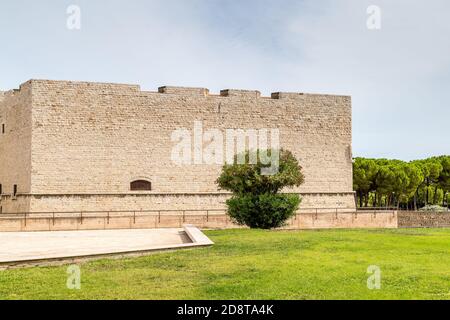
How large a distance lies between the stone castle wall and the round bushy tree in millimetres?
7434

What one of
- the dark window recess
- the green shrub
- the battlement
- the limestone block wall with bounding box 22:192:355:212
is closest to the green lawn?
the green shrub

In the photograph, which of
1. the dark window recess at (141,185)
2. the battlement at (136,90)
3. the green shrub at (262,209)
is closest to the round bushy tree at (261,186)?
the green shrub at (262,209)

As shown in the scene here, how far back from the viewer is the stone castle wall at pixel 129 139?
90.0 ft

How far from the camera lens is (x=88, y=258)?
1134 centimetres

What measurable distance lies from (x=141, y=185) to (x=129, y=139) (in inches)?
92.2

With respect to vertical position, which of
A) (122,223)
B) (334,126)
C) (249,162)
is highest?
(334,126)

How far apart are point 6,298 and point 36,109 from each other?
68.5ft

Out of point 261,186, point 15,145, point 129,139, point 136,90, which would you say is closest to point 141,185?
point 129,139

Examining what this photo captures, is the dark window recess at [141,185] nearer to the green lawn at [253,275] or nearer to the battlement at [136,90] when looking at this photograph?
the battlement at [136,90]

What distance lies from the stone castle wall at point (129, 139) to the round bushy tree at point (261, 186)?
24.4 ft

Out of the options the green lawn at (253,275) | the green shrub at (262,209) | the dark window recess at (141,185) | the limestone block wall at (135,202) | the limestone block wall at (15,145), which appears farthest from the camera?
the dark window recess at (141,185)

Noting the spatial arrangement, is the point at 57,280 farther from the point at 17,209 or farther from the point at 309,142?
the point at 309,142
